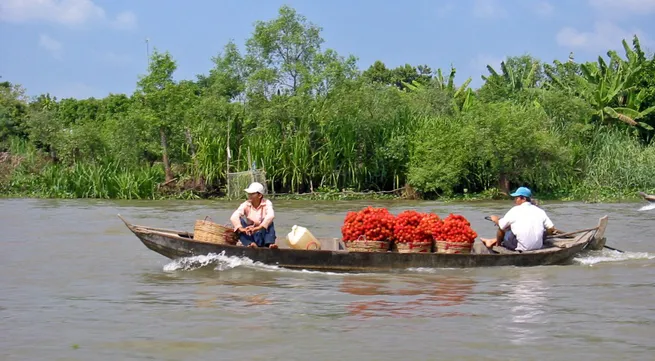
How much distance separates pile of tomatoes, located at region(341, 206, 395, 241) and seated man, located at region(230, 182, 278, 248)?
3.24 feet

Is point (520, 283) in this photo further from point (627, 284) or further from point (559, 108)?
point (559, 108)

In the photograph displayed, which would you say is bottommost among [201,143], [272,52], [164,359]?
[164,359]

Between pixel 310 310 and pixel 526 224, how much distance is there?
12.3 feet

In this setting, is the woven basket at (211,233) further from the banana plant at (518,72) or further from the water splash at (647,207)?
the banana plant at (518,72)

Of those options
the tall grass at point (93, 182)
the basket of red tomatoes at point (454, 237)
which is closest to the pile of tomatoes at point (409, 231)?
the basket of red tomatoes at point (454, 237)

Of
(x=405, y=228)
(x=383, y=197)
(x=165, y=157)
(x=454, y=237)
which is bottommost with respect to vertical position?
(x=454, y=237)

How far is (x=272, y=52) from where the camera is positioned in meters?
28.4

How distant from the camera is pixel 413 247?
34.0 ft

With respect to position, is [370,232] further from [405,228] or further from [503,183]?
[503,183]

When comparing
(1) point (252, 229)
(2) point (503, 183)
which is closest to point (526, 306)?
(1) point (252, 229)

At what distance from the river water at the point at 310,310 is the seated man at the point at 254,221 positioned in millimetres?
362

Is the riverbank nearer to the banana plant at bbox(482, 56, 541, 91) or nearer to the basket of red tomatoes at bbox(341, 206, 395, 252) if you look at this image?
the banana plant at bbox(482, 56, 541, 91)

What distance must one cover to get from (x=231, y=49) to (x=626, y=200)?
13.8 metres

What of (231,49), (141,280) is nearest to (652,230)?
(141,280)
